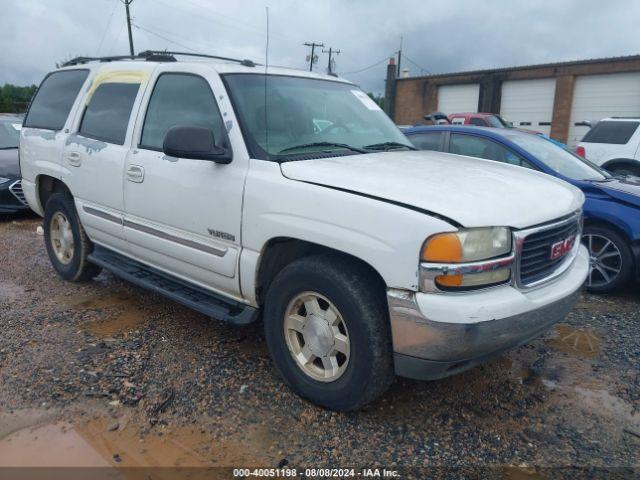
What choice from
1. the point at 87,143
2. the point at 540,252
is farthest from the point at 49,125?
the point at 540,252

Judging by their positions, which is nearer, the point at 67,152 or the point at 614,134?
the point at 67,152

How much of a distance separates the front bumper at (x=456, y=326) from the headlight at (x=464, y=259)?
59 mm

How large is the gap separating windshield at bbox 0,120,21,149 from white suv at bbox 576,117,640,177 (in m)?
9.89

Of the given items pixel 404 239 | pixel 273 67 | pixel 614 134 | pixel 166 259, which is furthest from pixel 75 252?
pixel 614 134

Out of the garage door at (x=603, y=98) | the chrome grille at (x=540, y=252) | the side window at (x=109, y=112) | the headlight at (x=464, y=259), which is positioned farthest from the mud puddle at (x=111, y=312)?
the garage door at (x=603, y=98)

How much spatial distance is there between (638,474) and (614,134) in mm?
9253

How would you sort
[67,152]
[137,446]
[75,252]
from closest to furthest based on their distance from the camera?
[137,446]
[67,152]
[75,252]

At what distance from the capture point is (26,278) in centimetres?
524

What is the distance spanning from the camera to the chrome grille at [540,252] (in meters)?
2.65

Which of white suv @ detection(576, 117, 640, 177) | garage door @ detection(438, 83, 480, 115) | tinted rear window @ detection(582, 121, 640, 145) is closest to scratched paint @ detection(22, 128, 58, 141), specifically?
white suv @ detection(576, 117, 640, 177)

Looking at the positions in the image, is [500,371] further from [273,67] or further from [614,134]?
[614,134]

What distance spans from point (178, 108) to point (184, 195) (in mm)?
678

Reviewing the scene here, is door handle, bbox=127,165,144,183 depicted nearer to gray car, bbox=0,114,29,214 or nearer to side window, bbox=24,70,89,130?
side window, bbox=24,70,89,130

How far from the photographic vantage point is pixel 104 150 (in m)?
4.11
